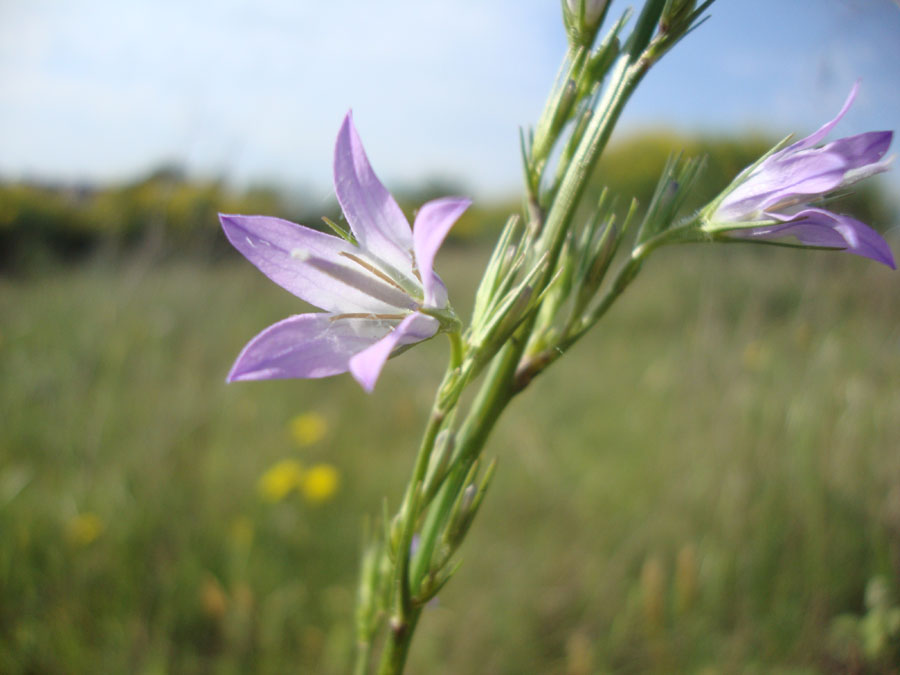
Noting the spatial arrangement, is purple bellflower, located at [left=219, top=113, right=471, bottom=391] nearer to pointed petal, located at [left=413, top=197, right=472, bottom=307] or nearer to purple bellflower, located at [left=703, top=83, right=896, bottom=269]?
pointed petal, located at [left=413, top=197, right=472, bottom=307]

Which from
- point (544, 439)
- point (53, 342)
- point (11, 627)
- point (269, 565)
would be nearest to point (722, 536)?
point (544, 439)

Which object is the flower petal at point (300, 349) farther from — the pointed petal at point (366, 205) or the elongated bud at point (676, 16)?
the elongated bud at point (676, 16)

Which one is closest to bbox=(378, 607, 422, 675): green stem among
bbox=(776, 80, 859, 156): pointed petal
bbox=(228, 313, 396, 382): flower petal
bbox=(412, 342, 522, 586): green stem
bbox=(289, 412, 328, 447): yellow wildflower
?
bbox=(412, 342, 522, 586): green stem

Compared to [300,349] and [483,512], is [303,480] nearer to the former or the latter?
[483,512]

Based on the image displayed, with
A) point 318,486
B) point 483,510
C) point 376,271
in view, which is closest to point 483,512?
point 483,510

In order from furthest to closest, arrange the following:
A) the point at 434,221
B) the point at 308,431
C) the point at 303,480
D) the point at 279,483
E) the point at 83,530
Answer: the point at 308,431 < the point at 303,480 < the point at 279,483 < the point at 83,530 < the point at 434,221
